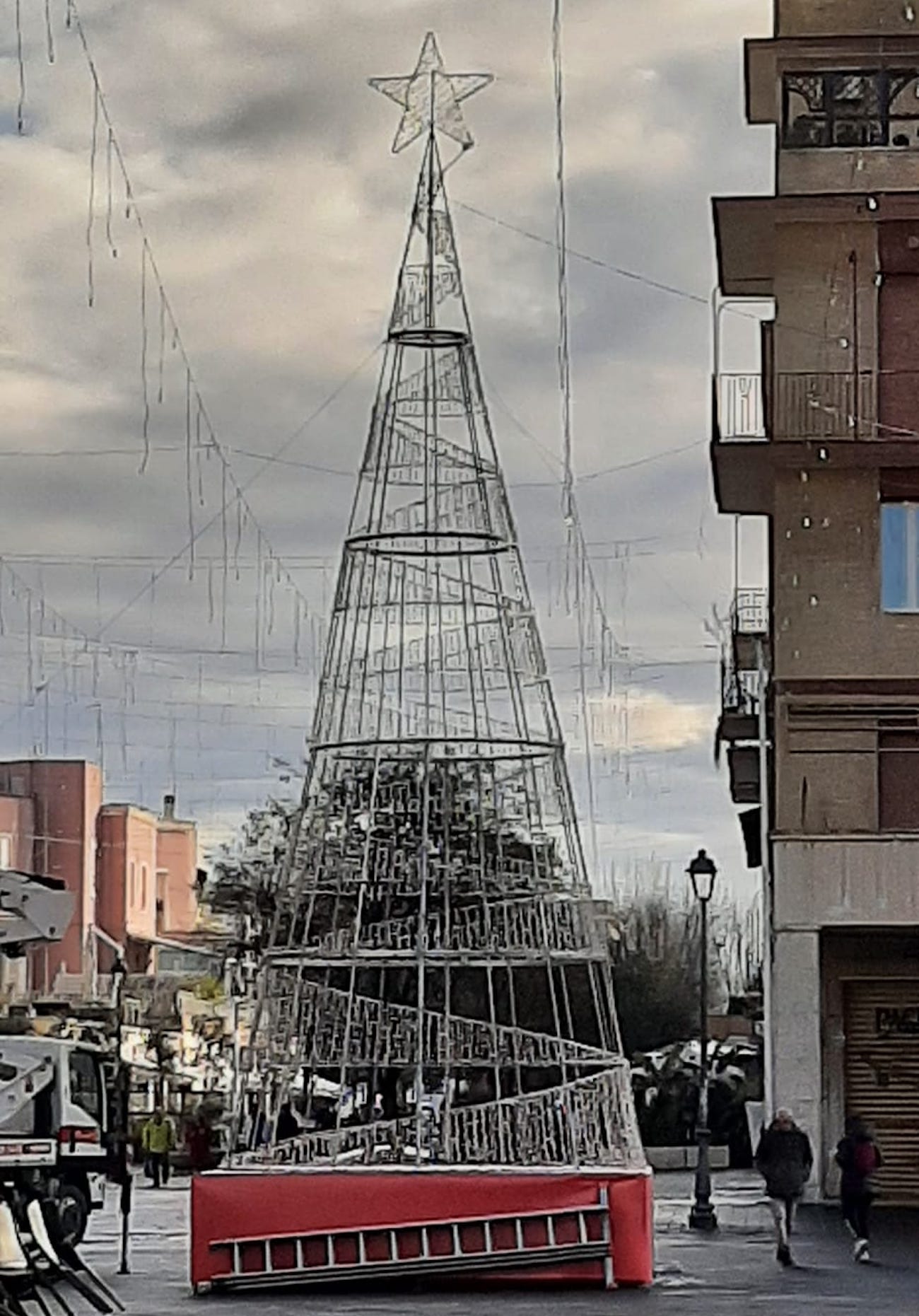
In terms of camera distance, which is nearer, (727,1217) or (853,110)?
(727,1217)

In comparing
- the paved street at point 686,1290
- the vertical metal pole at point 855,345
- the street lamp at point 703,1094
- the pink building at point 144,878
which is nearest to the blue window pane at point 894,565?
the vertical metal pole at point 855,345

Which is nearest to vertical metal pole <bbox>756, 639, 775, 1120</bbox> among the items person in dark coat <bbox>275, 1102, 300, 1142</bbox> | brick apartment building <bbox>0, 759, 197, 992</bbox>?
person in dark coat <bbox>275, 1102, 300, 1142</bbox>

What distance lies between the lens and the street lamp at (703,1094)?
3578cm

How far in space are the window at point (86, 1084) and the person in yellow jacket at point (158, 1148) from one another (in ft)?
62.9

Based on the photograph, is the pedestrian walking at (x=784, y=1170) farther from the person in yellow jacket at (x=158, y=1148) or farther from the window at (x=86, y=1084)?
the person in yellow jacket at (x=158, y=1148)

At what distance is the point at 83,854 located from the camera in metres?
88.4

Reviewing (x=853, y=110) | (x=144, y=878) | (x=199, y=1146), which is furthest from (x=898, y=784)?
(x=144, y=878)

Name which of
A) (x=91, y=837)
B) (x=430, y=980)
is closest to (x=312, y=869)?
(x=430, y=980)

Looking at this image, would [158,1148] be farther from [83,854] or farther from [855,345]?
[83,854]

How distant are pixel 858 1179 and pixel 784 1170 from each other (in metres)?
1.15

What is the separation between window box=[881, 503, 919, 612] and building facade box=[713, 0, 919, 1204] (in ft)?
0.08

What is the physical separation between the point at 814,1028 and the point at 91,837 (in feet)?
171

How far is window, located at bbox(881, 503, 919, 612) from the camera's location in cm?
4250

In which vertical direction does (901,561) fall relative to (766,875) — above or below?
above
